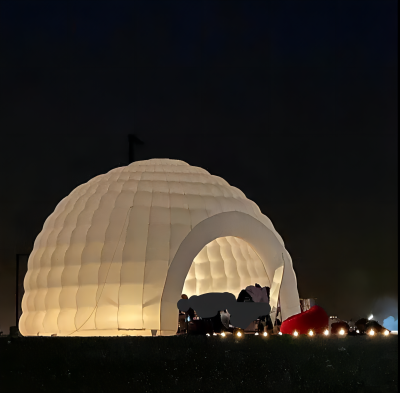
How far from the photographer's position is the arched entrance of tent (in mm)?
14336

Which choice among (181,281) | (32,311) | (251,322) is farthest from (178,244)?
(32,311)

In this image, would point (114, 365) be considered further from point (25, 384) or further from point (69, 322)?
point (69, 322)

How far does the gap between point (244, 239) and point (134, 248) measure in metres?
2.68

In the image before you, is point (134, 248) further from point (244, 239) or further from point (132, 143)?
point (132, 143)

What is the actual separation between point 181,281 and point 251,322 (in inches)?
69.1

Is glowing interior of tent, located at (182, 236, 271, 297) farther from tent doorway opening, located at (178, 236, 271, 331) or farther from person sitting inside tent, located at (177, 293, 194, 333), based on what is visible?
person sitting inside tent, located at (177, 293, 194, 333)

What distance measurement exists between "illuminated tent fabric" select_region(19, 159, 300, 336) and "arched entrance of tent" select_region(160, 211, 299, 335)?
0.02m

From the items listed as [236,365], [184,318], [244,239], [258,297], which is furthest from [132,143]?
[236,365]

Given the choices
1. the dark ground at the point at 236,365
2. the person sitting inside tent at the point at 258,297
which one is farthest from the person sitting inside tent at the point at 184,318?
the dark ground at the point at 236,365

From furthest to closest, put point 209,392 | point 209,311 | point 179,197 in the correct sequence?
point 179,197
point 209,311
point 209,392

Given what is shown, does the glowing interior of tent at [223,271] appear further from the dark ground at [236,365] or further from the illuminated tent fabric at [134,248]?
the dark ground at [236,365]

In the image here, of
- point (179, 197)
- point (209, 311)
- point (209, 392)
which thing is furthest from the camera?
point (179, 197)

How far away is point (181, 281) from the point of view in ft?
47.6

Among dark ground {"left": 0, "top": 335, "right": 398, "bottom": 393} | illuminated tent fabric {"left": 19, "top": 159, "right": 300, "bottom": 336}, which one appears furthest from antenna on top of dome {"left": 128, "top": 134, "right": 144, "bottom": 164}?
dark ground {"left": 0, "top": 335, "right": 398, "bottom": 393}
